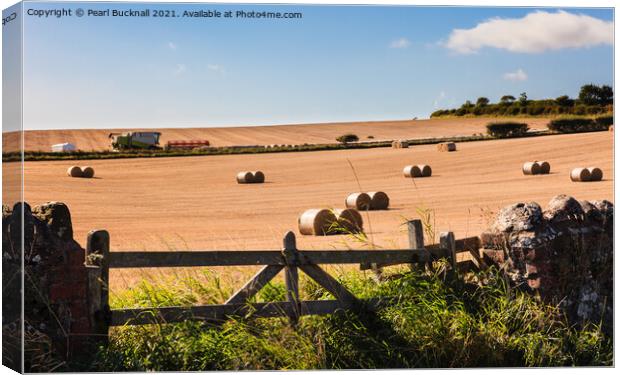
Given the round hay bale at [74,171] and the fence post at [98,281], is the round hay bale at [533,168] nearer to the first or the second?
the round hay bale at [74,171]

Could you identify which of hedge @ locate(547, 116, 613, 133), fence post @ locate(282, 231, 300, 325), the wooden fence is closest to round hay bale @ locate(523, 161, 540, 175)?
hedge @ locate(547, 116, 613, 133)

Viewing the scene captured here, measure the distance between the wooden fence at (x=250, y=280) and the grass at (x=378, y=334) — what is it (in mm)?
101

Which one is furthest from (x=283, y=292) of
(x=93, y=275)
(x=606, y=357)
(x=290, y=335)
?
(x=606, y=357)

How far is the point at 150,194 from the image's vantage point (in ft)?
120

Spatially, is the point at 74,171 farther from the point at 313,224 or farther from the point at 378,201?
the point at 313,224

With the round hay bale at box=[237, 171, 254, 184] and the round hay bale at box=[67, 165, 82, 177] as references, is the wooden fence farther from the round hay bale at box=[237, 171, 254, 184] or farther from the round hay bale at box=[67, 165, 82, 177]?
the round hay bale at box=[67, 165, 82, 177]

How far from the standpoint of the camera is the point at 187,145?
2368 inches

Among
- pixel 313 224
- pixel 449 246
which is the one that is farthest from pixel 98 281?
pixel 313 224

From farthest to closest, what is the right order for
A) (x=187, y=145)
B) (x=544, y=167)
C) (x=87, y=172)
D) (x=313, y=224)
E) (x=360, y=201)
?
(x=187, y=145) < (x=87, y=172) < (x=544, y=167) < (x=360, y=201) < (x=313, y=224)

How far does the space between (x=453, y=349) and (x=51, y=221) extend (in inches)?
144

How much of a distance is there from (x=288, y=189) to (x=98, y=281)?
30781mm

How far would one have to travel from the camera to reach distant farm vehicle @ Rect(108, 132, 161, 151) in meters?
54.8

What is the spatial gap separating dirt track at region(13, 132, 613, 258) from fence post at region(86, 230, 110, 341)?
5835 mm

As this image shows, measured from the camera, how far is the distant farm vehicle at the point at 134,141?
5484 centimetres
